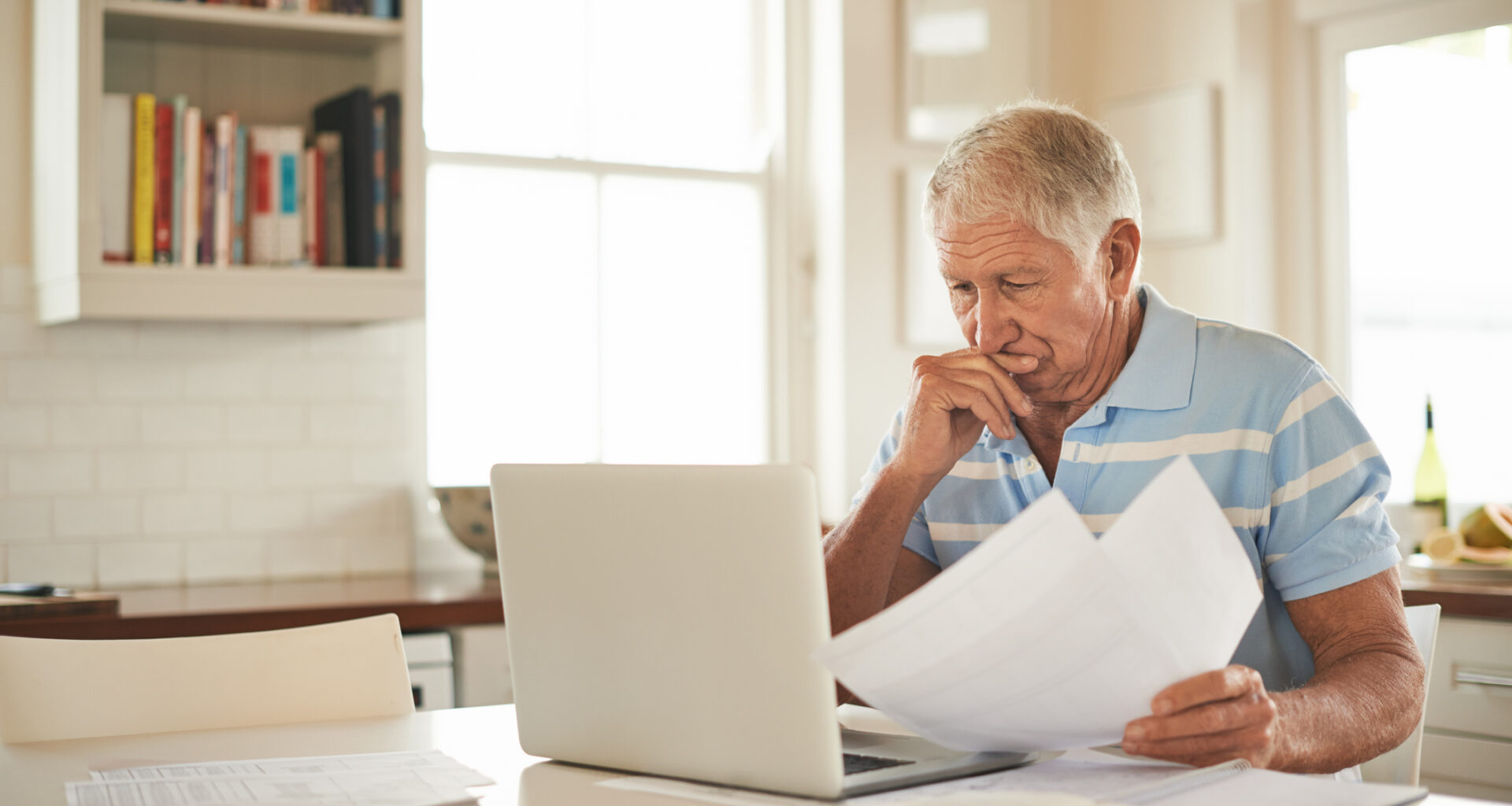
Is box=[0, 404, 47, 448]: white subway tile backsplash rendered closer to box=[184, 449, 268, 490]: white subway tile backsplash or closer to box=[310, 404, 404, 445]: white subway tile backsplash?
box=[184, 449, 268, 490]: white subway tile backsplash

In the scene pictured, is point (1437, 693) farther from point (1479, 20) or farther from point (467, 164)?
point (467, 164)

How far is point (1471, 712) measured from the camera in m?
2.47

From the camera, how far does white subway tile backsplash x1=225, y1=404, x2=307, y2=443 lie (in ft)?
9.49

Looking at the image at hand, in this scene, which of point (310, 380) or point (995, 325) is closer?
point (995, 325)

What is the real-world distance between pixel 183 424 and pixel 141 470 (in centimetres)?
12

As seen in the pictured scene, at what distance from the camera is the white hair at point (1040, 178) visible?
58.6 inches

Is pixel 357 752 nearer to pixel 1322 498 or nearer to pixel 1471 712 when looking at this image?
pixel 1322 498

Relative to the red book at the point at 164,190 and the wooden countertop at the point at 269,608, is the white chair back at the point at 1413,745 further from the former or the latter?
the red book at the point at 164,190

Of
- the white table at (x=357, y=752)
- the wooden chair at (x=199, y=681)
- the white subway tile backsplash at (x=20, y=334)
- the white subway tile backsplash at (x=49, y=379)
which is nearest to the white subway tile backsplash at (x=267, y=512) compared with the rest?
the white subway tile backsplash at (x=49, y=379)

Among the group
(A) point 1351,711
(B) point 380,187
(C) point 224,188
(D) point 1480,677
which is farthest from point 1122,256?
(C) point 224,188

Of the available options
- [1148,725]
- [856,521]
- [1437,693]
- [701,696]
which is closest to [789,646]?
[701,696]

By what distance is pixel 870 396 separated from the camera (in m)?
3.44

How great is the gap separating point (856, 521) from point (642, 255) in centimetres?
197

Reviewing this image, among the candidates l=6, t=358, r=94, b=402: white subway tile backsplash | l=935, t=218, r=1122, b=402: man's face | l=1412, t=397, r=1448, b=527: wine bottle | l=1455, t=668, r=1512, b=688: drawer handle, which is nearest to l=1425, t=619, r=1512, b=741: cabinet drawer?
l=1455, t=668, r=1512, b=688: drawer handle
